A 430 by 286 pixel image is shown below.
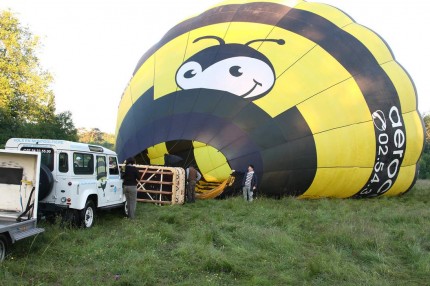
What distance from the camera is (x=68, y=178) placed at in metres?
6.47

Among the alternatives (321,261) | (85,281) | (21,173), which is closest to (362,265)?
(321,261)

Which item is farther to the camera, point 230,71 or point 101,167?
point 230,71

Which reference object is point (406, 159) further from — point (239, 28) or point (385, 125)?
point (239, 28)

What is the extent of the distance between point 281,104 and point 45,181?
16.0ft

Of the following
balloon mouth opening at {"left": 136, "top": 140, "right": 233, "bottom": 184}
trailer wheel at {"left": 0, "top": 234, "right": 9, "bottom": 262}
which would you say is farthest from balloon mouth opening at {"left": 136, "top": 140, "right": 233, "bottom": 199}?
trailer wheel at {"left": 0, "top": 234, "right": 9, "bottom": 262}

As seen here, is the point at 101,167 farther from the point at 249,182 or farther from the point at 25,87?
the point at 25,87

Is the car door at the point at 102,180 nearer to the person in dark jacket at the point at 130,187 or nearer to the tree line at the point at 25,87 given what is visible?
the person in dark jacket at the point at 130,187

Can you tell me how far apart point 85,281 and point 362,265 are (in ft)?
10.1

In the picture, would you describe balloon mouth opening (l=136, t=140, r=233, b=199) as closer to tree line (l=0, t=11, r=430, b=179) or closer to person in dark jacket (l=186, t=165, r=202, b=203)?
person in dark jacket (l=186, t=165, r=202, b=203)

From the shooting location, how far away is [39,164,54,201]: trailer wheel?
6203 millimetres

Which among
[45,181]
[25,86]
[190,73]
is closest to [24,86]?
[25,86]

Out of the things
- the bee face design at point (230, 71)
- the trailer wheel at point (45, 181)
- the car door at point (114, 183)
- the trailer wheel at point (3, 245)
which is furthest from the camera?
the bee face design at point (230, 71)

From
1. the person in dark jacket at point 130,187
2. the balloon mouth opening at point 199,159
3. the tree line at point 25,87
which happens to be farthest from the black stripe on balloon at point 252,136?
the tree line at point 25,87

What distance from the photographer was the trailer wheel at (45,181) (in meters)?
6.20
